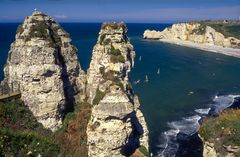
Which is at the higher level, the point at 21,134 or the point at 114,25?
the point at 114,25

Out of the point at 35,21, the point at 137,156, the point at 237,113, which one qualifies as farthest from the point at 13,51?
the point at 237,113

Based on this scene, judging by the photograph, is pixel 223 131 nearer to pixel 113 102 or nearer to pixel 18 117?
pixel 113 102

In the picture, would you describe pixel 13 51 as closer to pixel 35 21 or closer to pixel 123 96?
pixel 35 21

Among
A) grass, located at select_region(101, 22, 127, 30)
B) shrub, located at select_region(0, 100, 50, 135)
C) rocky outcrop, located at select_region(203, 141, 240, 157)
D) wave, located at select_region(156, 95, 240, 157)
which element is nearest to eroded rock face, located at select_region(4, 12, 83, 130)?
shrub, located at select_region(0, 100, 50, 135)

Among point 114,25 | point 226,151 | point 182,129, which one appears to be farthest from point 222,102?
point 226,151

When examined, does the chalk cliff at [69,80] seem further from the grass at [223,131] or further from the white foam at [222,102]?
the white foam at [222,102]
